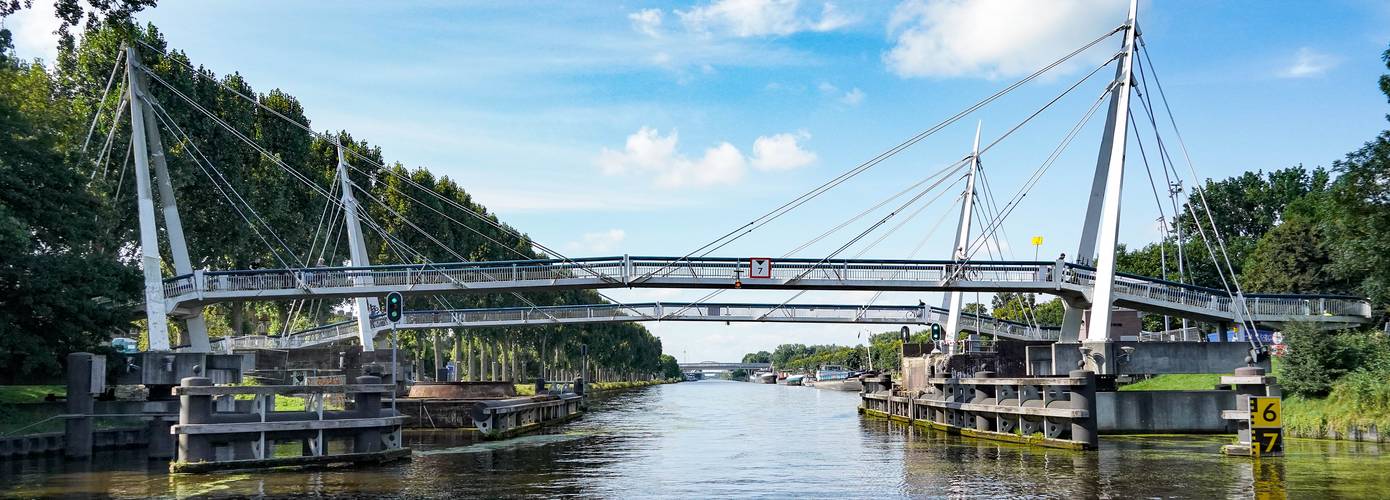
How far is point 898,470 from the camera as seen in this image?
99.0ft

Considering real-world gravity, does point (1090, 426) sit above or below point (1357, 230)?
below

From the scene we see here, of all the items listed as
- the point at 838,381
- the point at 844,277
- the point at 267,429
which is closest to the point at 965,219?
the point at 844,277

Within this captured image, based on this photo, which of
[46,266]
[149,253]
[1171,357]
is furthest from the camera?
[1171,357]

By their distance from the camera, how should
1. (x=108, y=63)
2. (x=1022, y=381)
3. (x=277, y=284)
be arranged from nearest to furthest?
(x=1022, y=381)
(x=277, y=284)
(x=108, y=63)

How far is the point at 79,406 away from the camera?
34625 millimetres

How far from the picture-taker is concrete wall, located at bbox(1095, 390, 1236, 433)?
133 feet

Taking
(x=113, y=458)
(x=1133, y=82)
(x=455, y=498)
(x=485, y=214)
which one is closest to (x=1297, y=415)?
(x=1133, y=82)

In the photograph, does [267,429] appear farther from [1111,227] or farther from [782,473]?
[1111,227]

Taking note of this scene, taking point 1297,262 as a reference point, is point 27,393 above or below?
below

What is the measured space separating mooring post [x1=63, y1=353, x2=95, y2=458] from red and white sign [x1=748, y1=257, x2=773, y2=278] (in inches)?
1074

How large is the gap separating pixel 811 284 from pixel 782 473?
870 inches

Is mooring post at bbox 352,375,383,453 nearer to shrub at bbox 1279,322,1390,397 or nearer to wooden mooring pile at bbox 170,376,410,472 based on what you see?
wooden mooring pile at bbox 170,376,410,472

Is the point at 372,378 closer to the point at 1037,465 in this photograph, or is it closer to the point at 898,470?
the point at 898,470

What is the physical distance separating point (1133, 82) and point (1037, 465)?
19448 millimetres
